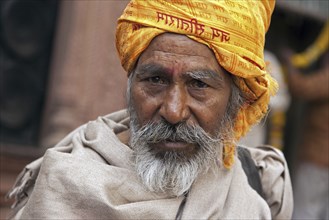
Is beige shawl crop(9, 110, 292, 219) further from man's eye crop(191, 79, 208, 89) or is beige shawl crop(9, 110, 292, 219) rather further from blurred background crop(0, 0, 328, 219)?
blurred background crop(0, 0, 328, 219)

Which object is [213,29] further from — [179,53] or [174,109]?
[174,109]

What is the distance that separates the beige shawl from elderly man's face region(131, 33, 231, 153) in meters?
0.19

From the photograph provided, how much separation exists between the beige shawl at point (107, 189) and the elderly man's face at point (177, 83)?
19 cm

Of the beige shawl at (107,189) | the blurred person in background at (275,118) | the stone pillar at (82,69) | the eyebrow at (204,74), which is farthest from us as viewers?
the blurred person in background at (275,118)

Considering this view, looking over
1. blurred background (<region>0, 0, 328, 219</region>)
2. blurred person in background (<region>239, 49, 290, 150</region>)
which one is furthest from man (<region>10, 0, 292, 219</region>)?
blurred person in background (<region>239, 49, 290, 150</region>)

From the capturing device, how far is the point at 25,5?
552cm

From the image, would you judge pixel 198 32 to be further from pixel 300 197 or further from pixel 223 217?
pixel 300 197

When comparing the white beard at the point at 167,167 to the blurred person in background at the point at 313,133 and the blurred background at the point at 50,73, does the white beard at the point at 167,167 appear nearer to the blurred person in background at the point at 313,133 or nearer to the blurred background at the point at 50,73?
the blurred background at the point at 50,73

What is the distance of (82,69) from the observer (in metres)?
5.31

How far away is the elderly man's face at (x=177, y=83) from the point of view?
3273 millimetres

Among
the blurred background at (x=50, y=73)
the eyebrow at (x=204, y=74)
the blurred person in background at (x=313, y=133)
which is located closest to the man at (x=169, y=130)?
the eyebrow at (x=204, y=74)

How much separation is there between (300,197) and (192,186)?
3874mm

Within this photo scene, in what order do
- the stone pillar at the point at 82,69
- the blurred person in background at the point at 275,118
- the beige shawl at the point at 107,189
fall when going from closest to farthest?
the beige shawl at the point at 107,189
the stone pillar at the point at 82,69
the blurred person in background at the point at 275,118

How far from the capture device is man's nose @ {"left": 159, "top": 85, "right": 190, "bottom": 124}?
3.23 m
